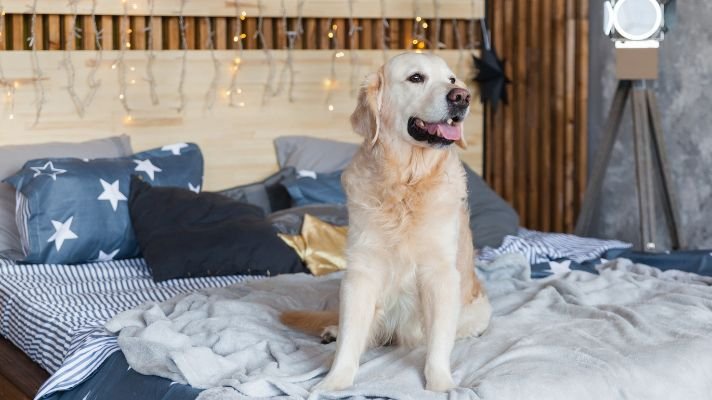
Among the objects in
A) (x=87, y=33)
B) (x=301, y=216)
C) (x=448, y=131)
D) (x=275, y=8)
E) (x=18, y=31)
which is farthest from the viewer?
(x=275, y=8)

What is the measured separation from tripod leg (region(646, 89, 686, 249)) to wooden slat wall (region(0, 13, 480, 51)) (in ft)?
3.66

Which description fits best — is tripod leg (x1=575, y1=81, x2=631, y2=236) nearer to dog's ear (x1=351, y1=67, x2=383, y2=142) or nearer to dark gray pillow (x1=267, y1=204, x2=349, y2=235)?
dark gray pillow (x1=267, y1=204, x2=349, y2=235)

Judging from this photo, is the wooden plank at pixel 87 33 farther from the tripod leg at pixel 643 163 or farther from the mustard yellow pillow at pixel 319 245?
the tripod leg at pixel 643 163

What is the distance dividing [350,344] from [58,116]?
245 centimetres

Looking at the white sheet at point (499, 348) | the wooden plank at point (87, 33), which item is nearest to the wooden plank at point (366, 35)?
the wooden plank at point (87, 33)

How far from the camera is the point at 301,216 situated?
4016mm

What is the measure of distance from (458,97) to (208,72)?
2498 mm

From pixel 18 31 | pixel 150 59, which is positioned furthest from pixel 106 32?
pixel 18 31

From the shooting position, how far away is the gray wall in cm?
460

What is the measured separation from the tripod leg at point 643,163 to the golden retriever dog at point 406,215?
211 cm

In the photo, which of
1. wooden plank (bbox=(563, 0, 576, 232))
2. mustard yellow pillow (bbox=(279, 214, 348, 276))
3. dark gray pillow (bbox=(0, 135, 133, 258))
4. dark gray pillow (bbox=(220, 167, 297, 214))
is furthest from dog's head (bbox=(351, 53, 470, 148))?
wooden plank (bbox=(563, 0, 576, 232))

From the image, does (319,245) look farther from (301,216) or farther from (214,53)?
(214,53)

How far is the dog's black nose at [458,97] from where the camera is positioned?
7.61 ft

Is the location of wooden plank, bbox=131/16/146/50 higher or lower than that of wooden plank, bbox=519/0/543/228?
higher
